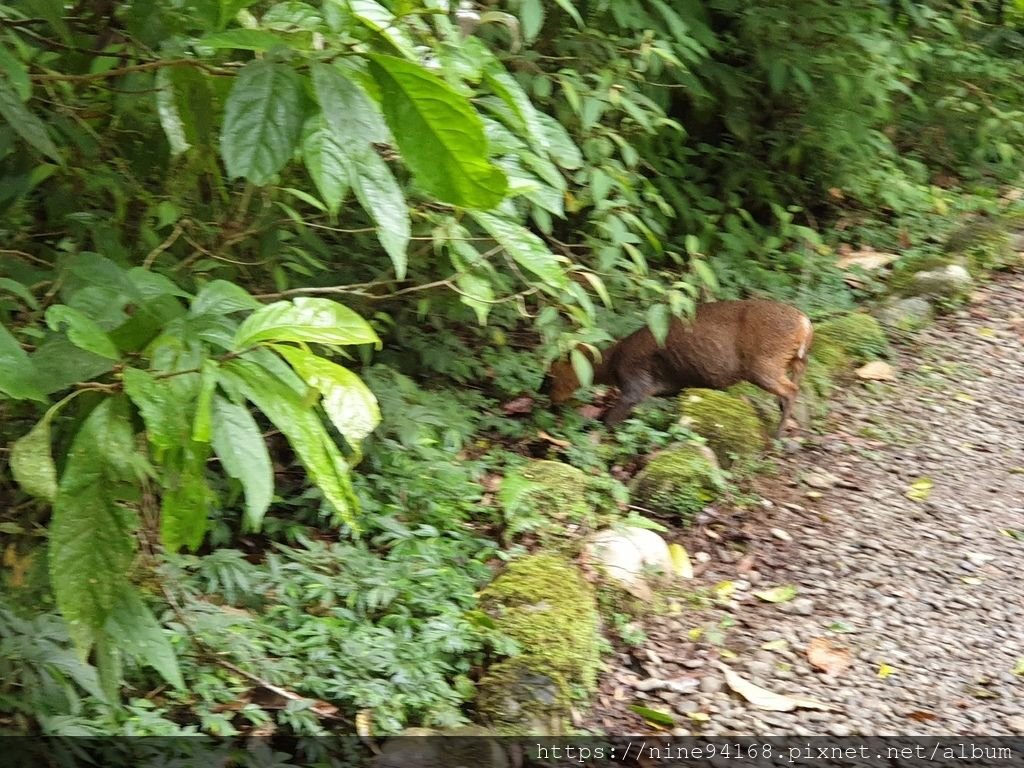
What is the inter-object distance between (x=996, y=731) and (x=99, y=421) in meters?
3.32

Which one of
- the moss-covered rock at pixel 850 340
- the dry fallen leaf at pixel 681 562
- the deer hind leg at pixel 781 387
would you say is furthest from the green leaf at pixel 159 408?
the moss-covered rock at pixel 850 340

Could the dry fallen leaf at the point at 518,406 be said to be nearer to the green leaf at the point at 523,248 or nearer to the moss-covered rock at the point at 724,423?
the moss-covered rock at the point at 724,423

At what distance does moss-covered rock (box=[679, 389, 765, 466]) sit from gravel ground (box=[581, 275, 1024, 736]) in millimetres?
208

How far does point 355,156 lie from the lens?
1.35m

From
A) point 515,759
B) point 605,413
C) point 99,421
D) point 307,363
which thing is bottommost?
point 605,413

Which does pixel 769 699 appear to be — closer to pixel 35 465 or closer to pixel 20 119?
pixel 35 465

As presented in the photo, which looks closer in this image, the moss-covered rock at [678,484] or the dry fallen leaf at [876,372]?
the moss-covered rock at [678,484]

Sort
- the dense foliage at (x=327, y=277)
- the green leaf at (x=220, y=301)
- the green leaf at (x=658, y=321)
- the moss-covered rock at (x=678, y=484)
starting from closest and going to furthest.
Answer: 1. the dense foliage at (x=327, y=277)
2. the green leaf at (x=220, y=301)
3. the green leaf at (x=658, y=321)
4. the moss-covered rock at (x=678, y=484)

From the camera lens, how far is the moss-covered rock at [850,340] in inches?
240

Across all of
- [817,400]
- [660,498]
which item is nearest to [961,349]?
[817,400]

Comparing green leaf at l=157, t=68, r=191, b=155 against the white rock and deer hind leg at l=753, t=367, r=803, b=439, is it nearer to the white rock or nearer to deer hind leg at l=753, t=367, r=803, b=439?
the white rock

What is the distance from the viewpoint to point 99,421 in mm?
1384

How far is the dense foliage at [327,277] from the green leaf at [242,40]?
0.03 feet

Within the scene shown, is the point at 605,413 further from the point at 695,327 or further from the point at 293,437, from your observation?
the point at 293,437
